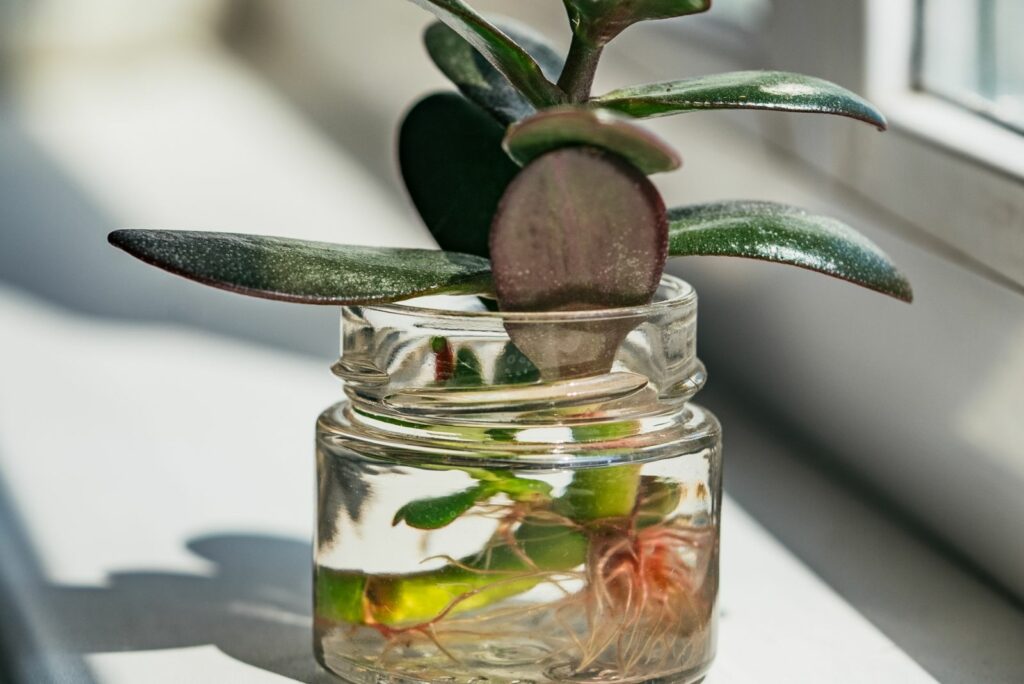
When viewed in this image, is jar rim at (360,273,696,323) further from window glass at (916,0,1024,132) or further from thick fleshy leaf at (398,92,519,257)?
window glass at (916,0,1024,132)

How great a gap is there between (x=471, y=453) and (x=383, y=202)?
77 cm

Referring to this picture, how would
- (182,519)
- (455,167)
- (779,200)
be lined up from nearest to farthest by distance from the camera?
(455,167) → (182,519) → (779,200)

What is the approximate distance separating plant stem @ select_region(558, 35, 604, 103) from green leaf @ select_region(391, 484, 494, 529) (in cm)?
12

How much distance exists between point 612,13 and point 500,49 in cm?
3

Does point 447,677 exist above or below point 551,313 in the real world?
below

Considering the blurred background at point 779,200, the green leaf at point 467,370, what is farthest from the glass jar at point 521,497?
the blurred background at point 779,200

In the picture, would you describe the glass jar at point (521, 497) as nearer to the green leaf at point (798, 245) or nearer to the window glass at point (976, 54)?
the green leaf at point (798, 245)

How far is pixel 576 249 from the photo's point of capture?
1.19 ft

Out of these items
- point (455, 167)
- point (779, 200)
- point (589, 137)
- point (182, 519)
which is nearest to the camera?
point (589, 137)

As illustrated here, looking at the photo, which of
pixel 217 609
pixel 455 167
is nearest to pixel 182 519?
pixel 217 609

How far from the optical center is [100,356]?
2.76ft

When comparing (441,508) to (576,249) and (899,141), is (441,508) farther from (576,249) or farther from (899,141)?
(899,141)

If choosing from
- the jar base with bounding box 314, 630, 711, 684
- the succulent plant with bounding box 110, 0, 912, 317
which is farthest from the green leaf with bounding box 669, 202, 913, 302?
the jar base with bounding box 314, 630, 711, 684

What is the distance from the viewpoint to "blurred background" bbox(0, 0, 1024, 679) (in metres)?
0.56
